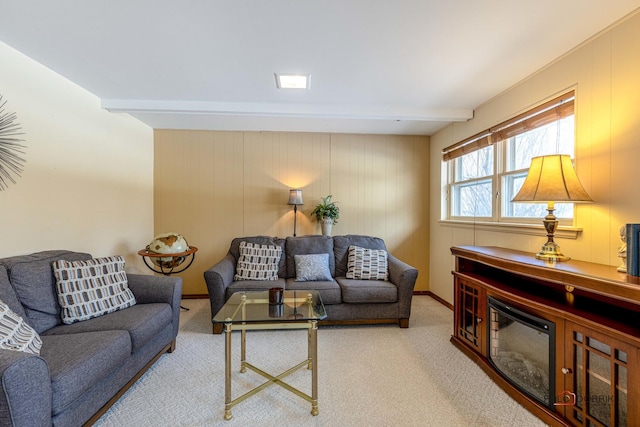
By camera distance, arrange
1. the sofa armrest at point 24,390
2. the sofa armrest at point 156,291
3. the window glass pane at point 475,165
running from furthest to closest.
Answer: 1. the window glass pane at point 475,165
2. the sofa armrest at point 156,291
3. the sofa armrest at point 24,390

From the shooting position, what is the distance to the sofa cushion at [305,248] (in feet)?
11.3

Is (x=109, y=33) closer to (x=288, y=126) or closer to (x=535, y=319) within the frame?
(x=288, y=126)

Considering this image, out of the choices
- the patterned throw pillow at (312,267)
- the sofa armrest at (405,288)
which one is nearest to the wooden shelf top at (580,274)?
the sofa armrest at (405,288)

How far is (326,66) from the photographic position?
228 cm

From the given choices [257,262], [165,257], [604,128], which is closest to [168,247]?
[165,257]

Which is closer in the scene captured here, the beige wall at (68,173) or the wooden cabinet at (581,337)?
the wooden cabinet at (581,337)

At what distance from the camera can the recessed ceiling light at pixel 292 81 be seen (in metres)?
2.44

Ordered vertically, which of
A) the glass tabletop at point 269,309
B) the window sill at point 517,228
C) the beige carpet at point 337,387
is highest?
the window sill at point 517,228

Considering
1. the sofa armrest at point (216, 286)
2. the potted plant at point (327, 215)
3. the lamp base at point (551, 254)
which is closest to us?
the lamp base at point (551, 254)

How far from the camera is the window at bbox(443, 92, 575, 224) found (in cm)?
215

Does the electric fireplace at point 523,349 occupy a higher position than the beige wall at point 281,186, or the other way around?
the beige wall at point 281,186

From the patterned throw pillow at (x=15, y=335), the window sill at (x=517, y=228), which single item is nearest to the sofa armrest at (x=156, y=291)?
the patterned throw pillow at (x=15, y=335)

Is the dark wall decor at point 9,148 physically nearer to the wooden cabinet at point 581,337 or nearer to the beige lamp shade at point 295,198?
the beige lamp shade at point 295,198

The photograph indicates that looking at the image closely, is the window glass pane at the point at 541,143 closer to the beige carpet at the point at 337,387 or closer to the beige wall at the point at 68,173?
the beige carpet at the point at 337,387
